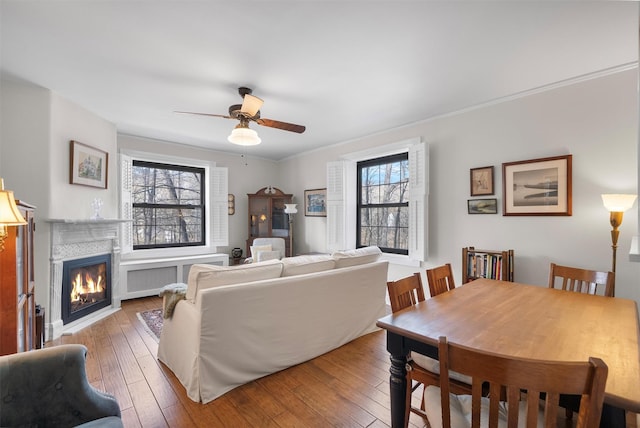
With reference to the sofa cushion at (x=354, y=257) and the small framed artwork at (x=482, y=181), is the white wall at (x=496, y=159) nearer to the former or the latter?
the small framed artwork at (x=482, y=181)

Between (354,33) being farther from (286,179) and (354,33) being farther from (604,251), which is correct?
(286,179)

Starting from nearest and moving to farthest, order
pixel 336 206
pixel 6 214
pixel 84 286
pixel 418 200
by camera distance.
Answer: pixel 6 214, pixel 84 286, pixel 418 200, pixel 336 206

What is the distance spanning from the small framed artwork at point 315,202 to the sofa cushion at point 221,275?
2.87 metres

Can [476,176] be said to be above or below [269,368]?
above

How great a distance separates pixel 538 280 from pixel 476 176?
1241mm

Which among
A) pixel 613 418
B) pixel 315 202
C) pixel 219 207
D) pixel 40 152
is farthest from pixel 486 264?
pixel 40 152

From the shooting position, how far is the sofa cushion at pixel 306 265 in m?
2.39

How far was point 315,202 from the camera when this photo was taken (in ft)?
17.1

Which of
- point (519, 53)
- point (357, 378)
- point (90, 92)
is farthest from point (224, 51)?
point (357, 378)

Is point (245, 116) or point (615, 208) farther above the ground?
point (245, 116)

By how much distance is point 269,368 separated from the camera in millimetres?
2178

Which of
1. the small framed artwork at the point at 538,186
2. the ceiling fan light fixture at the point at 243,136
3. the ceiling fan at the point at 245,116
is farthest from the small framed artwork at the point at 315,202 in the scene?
the small framed artwork at the point at 538,186

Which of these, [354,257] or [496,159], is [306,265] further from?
[496,159]

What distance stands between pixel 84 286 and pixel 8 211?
8.71ft
